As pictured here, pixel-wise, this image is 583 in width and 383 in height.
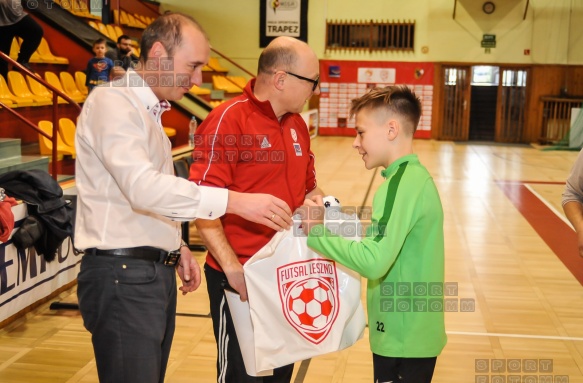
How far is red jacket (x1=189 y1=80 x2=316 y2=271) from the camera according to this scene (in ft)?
7.32

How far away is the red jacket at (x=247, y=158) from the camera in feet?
7.32

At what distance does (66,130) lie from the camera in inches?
296

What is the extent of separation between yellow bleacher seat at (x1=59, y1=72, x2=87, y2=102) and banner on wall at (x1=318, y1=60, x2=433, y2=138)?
30.7 feet

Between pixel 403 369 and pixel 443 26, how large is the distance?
53.5 feet

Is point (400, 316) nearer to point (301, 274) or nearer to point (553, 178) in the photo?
point (301, 274)

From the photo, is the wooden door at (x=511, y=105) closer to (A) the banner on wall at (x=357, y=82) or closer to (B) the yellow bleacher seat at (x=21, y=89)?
(A) the banner on wall at (x=357, y=82)

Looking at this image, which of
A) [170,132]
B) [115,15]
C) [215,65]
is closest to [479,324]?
[170,132]

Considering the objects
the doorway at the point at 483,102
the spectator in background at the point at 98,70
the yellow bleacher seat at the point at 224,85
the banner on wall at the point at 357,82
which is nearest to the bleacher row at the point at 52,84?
the spectator in background at the point at 98,70

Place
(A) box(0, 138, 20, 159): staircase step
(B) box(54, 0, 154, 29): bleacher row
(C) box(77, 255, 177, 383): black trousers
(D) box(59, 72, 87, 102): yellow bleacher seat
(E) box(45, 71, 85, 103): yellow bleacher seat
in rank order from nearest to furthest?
(C) box(77, 255, 177, 383): black trousers, (A) box(0, 138, 20, 159): staircase step, (E) box(45, 71, 85, 103): yellow bleacher seat, (D) box(59, 72, 87, 102): yellow bleacher seat, (B) box(54, 0, 154, 29): bleacher row

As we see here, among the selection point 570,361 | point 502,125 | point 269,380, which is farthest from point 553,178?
point 269,380

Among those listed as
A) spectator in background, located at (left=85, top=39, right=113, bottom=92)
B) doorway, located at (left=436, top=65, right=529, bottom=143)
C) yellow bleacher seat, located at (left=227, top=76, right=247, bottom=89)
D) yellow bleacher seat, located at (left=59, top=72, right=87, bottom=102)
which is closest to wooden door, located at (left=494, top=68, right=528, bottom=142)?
doorway, located at (left=436, top=65, right=529, bottom=143)

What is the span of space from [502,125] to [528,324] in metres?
13.9

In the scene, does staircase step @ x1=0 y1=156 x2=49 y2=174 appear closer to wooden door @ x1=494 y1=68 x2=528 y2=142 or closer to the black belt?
the black belt

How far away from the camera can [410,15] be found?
1744 centimetres
